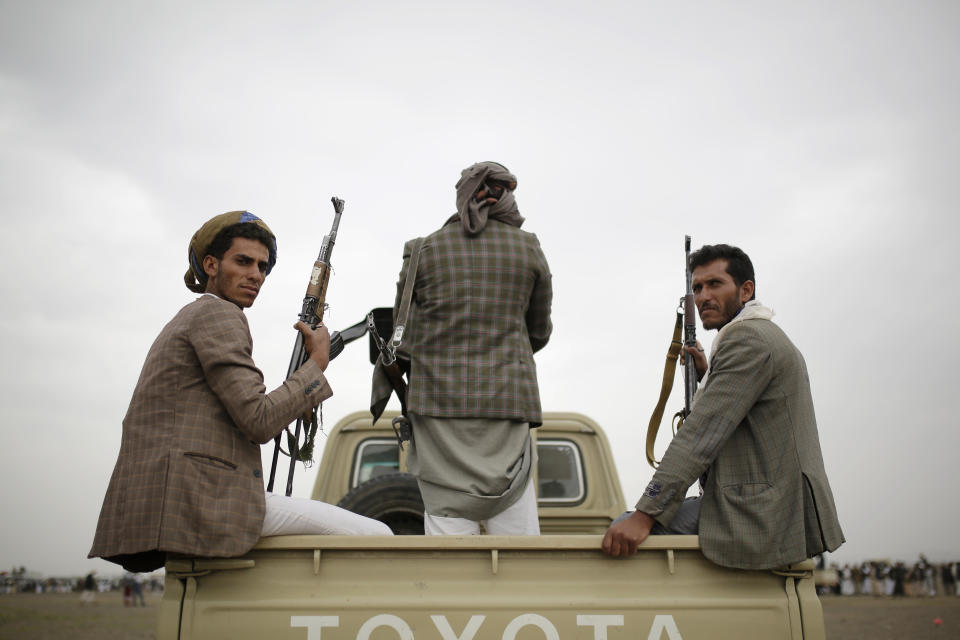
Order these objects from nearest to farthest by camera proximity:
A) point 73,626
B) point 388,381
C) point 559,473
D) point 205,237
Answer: point 205,237
point 388,381
point 559,473
point 73,626

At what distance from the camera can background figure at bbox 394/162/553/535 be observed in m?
2.55

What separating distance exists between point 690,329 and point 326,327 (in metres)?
1.80

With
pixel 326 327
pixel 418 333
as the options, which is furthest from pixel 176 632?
pixel 418 333

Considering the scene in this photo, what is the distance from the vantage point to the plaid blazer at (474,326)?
102 inches

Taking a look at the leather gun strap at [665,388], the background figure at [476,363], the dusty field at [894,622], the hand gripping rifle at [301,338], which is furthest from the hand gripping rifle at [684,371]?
the dusty field at [894,622]

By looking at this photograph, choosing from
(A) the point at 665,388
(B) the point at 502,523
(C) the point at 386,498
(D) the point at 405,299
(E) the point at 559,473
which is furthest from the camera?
(E) the point at 559,473

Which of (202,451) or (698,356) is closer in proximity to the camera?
(202,451)

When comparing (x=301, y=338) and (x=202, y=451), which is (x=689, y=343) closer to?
(x=301, y=338)

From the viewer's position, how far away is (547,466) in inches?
199

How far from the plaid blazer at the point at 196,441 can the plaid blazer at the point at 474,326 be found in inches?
21.3

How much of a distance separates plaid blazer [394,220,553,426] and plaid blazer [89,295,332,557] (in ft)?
1.78

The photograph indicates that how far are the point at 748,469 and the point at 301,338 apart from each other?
1746mm

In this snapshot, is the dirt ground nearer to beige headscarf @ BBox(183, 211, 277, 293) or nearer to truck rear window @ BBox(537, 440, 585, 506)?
truck rear window @ BBox(537, 440, 585, 506)

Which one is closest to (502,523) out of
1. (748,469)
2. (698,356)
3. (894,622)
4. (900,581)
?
(748,469)
